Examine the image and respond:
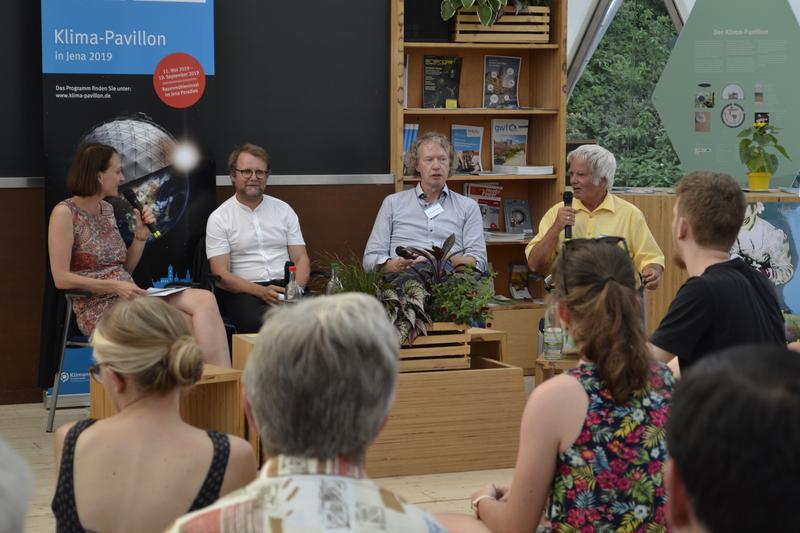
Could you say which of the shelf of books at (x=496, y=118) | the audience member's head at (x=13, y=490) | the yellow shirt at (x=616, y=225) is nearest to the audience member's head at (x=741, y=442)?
the audience member's head at (x=13, y=490)

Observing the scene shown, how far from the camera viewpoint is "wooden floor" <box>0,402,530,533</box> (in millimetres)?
4324

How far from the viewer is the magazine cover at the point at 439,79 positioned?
7.09m

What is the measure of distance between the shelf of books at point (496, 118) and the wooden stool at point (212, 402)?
2605 mm

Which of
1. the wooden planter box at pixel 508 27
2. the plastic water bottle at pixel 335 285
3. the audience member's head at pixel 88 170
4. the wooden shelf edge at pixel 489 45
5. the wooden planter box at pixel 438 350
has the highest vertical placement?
the wooden planter box at pixel 508 27

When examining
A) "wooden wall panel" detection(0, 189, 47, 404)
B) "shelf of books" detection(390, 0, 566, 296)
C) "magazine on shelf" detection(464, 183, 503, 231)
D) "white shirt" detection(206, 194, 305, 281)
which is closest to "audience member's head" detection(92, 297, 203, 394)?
"white shirt" detection(206, 194, 305, 281)

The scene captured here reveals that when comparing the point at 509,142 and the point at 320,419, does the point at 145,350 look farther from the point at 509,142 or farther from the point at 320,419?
the point at 509,142

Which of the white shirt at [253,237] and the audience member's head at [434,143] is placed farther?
the audience member's head at [434,143]

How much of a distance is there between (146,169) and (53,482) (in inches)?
82.7

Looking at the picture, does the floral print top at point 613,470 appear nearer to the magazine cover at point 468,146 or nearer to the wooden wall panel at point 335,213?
the wooden wall panel at point 335,213

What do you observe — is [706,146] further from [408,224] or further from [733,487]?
[733,487]

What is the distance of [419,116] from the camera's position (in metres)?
7.14

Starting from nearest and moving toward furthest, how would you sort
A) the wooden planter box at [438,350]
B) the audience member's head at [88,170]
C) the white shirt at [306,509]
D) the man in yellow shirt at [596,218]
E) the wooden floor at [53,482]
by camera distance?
the white shirt at [306,509] → the wooden floor at [53,482] → the wooden planter box at [438,350] → the audience member's head at [88,170] → the man in yellow shirt at [596,218]

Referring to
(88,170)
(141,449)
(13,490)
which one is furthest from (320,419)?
(88,170)

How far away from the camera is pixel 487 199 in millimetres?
7293
